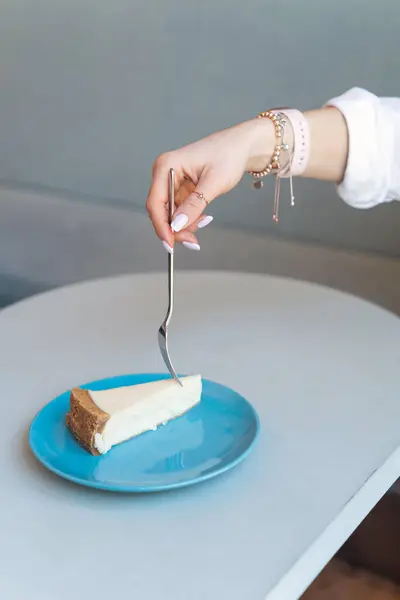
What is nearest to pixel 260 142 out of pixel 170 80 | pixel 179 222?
pixel 179 222

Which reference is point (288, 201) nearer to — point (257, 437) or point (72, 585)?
point (257, 437)

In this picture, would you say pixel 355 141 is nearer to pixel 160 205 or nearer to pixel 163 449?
pixel 160 205

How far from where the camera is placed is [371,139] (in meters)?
1.11

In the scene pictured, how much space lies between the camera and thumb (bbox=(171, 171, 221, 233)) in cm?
88

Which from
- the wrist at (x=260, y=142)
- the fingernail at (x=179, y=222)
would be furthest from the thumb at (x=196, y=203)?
the wrist at (x=260, y=142)

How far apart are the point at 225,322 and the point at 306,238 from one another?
64cm

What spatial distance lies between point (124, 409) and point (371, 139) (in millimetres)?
580

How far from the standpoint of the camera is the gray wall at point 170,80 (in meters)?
1.57

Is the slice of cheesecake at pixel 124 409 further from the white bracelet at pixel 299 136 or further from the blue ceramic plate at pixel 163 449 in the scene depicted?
the white bracelet at pixel 299 136

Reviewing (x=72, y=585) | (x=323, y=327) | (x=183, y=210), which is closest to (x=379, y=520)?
(x=323, y=327)

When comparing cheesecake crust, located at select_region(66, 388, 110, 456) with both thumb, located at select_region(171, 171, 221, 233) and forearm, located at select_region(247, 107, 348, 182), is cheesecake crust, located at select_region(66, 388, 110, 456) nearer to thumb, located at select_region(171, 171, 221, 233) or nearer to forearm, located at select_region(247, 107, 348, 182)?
thumb, located at select_region(171, 171, 221, 233)

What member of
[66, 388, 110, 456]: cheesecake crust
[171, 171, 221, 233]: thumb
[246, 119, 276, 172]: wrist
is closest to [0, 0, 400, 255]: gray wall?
[246, 119, 276, 172]: wrist

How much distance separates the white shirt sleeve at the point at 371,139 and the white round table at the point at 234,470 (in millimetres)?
206

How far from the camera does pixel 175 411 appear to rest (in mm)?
827
